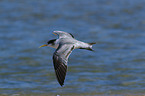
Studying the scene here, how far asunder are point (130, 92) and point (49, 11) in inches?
358

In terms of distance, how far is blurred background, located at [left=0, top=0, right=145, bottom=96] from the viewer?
7.84 metres

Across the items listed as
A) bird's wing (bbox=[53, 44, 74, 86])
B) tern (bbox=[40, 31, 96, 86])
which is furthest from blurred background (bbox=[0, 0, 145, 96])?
bird's wing (bbox=[53, 44, 74, 86])

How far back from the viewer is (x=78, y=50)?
1093 centimetres

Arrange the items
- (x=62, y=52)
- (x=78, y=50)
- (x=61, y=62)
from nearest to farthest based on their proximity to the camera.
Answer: (x=61, y=62) → (x=62, y=52) → (x=78, y=50)

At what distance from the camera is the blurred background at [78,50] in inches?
309

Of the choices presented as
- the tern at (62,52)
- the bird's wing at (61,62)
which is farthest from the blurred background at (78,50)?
the bird's wing at (61,62)

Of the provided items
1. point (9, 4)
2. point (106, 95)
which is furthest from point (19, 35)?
point (106, 95)

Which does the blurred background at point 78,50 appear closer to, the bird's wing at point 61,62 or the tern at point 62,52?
the tern at point 62,52

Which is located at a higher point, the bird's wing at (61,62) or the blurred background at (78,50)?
the blurred background at (78,50)

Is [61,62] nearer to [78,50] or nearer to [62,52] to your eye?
[62,52]

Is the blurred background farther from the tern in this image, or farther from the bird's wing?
the bird's wing

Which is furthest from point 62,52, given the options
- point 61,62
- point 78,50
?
point 78,50

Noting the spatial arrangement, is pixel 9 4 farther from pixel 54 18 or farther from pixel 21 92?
pixel 21 92

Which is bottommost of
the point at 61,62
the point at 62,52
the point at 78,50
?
the point at 61,62
